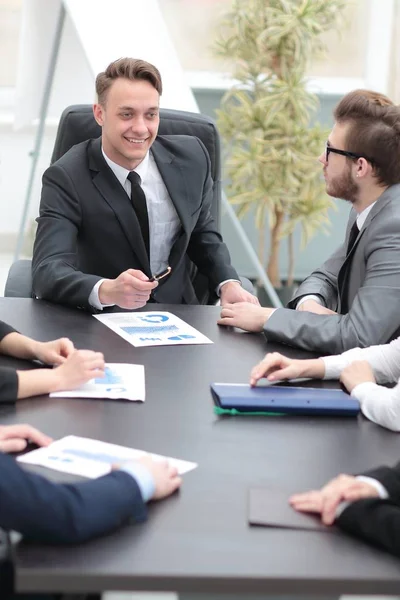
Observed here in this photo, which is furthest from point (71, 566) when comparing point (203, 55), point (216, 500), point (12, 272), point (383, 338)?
point (203, 55)

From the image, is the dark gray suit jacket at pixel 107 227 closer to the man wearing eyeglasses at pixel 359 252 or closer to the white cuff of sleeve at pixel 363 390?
the man wearing eyeglasses at pixel 359 252


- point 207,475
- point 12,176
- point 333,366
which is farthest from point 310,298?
point 12,176

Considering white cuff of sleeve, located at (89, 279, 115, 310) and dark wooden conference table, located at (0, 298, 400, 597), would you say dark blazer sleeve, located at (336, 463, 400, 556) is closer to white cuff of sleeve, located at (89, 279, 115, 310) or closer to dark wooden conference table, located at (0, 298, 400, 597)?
dark wooden conference table, located at (0, 298, 400, 597)

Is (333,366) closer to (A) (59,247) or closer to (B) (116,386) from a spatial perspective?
(B) (116,386)

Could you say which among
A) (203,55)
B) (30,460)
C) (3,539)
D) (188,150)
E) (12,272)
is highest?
(203,55)

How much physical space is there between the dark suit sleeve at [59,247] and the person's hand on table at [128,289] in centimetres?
7

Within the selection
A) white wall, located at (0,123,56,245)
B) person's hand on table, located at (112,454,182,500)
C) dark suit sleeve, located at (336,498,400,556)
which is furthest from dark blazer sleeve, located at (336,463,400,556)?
white wall, located at (0,123,56,245)

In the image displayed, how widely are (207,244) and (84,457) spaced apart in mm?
1756

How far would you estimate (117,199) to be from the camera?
2906mm

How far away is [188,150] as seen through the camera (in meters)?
3.19

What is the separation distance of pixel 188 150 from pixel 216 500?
196 centimetres

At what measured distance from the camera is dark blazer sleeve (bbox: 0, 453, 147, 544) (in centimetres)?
123

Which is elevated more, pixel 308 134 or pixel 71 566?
pixel 308 134

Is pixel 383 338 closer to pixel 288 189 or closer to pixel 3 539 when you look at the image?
pixel 3 539
